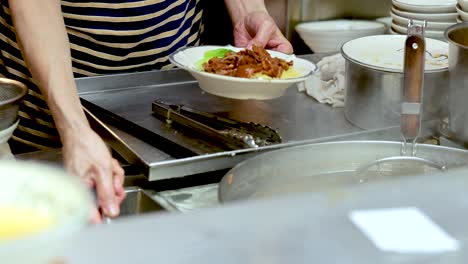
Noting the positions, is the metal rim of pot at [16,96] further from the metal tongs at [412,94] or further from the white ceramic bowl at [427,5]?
the white ceramic bowl at [427,5]

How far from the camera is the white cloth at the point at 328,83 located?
6.83ft

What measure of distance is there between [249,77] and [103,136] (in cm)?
36

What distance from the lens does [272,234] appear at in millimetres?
754

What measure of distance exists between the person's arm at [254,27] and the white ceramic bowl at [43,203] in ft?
5.11

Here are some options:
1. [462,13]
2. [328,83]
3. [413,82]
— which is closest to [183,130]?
[328,83]

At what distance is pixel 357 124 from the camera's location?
193 cm

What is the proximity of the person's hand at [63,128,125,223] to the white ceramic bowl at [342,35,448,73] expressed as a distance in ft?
2.14

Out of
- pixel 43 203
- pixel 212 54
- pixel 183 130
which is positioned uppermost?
pixel 43 203

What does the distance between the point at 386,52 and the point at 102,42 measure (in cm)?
79

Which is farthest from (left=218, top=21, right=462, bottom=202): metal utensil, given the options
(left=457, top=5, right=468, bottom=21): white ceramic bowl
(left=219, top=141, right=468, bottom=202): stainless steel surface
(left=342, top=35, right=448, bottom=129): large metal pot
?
(left=457, top=5, right=468, bottom=21): white ceramic bowl

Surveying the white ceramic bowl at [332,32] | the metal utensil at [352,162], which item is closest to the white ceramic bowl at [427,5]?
the white ceramic bowl at [332,32]

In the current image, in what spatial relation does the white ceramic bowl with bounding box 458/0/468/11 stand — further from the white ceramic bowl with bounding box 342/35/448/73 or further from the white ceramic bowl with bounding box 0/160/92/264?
the white ceramic bowl with bounding box 0/160/92/264

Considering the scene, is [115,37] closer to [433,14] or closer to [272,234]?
[433,14]

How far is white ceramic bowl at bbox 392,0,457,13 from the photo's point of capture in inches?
97.3
